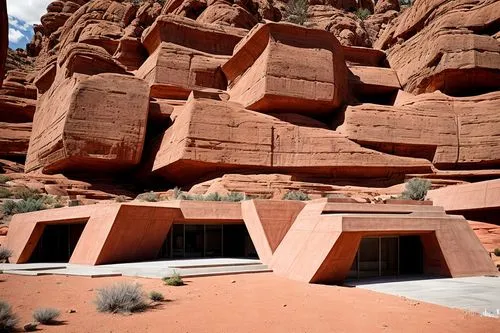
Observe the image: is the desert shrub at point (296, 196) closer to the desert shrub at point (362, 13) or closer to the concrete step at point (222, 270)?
the concrete step at point (222, 270)

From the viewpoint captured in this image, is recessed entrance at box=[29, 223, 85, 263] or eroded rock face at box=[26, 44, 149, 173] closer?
recessed entrance at box=[29, 223, 85, 263]

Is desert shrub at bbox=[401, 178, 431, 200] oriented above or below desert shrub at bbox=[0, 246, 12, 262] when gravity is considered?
above

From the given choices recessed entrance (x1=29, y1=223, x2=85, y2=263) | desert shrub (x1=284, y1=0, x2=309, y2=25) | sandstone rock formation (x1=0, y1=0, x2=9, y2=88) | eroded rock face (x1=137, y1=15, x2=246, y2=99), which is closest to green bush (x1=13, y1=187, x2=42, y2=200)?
recessed entrance (x1=29, y1=223, x2=85, y2=263)

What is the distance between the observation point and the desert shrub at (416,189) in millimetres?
24625

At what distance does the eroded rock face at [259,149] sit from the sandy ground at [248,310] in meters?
16.0

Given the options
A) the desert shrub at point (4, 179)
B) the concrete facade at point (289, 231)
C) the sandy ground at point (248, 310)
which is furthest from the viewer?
the desert shrub at point (4, 179)

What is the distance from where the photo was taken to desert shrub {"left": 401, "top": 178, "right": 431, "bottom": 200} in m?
24.6

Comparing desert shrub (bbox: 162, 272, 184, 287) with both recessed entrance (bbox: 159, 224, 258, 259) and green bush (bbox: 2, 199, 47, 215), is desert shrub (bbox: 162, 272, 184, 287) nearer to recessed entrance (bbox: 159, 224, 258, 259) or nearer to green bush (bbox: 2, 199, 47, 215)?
recessed entrance (bbox: 159, 224, 258, 259)

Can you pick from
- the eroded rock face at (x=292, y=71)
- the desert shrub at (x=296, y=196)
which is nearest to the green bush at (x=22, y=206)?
the desert shrub at (x=296, y=196)

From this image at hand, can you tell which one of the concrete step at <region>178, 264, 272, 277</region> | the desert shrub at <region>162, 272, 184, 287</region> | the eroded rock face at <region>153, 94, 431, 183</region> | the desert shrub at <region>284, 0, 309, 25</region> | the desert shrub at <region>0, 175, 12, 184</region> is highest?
the desert shrub at <region>284, 0, 309, 25</region>

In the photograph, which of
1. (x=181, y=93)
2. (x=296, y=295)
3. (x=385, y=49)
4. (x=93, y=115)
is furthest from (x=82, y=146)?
(x=385, y=49)

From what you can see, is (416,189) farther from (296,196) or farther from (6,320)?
(6,320)

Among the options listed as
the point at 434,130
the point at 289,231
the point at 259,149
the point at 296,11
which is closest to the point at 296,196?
the point at 259,149

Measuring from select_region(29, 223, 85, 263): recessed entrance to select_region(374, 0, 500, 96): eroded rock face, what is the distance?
26119 mm
